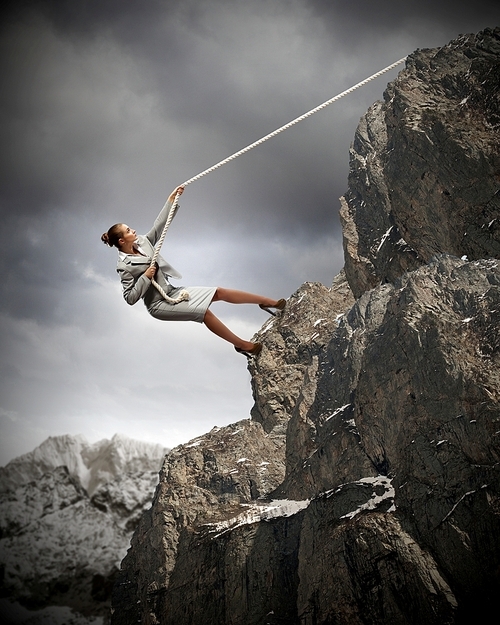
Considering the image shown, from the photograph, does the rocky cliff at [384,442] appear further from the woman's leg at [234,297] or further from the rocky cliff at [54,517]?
the woman's leg at [234,297]

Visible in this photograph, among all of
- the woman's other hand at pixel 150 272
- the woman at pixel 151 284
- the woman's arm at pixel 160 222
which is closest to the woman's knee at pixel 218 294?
the woman at pixel 151 284

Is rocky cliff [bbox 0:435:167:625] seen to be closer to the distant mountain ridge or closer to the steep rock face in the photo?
the distant mountain ridge

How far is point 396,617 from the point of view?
1622 centimetres

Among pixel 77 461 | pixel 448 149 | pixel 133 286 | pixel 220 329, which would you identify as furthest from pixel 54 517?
pixel 448 149

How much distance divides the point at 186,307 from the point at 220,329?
57 cm

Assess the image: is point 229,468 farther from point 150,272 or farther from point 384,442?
point 150,272

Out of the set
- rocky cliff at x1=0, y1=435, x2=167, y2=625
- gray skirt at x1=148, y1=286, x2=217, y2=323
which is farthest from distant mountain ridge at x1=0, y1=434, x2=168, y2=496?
gray skirt at x1=148, y1=286, x2=217, y2=323

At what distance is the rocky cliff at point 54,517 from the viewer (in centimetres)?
1908

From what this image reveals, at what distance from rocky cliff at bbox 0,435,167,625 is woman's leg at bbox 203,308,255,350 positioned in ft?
41.7

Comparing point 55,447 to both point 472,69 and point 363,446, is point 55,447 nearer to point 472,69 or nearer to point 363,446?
point 363,446

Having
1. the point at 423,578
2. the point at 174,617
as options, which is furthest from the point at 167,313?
the point at 174,617

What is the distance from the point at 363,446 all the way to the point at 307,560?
4180 millimetres

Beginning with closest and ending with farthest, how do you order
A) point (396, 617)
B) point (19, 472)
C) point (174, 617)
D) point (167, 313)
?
point (167, 313) < point (396, 617) < point (19, 472) < point (174, 617)

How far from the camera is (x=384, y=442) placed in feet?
67.4
